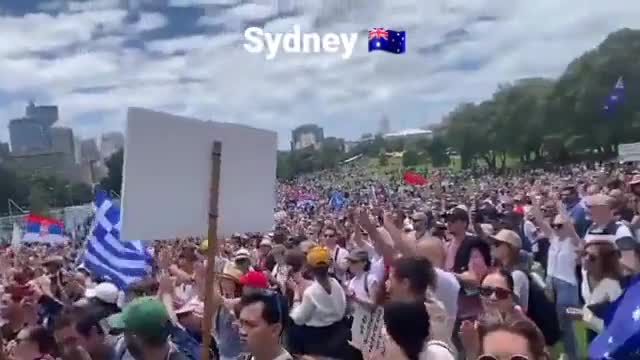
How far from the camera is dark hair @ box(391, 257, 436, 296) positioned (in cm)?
482

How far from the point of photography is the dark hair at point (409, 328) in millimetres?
3609

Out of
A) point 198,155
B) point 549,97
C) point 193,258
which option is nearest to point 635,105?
point 549,97

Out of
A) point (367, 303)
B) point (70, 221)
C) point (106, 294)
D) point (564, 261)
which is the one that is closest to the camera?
point (367, 303)

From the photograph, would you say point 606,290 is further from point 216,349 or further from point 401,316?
point 401,316

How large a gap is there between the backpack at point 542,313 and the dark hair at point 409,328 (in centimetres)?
266

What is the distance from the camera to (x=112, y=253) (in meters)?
10.6

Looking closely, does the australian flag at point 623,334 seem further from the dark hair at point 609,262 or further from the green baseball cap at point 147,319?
the dark hair at point 609,262

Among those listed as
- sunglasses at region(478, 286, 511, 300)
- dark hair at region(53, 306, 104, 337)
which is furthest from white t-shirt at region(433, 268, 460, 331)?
dark hair at region(53, 306, 104, 337)

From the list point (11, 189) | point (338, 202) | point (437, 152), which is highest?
point (437, 152)

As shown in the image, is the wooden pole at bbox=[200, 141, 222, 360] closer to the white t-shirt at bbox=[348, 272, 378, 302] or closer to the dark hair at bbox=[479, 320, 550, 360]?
the dark hair at bbox=[479, 320, 550, 360]

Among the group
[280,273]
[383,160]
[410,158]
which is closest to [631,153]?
[280,273]

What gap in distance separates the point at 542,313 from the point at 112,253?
5.47m

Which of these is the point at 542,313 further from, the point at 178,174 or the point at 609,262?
the point at 178,174

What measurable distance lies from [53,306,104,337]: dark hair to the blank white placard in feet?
3.22
